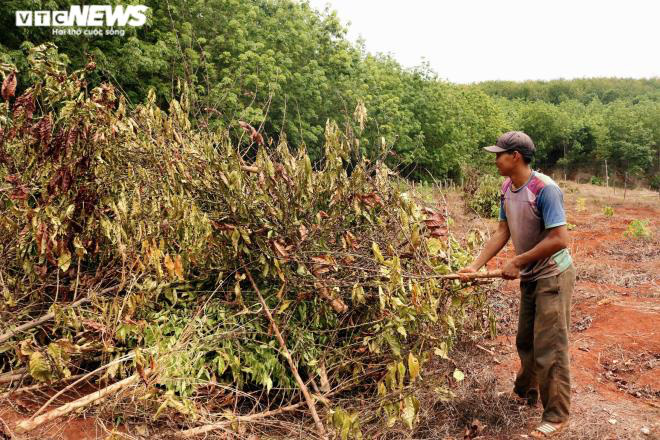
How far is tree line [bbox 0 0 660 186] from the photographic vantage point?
955 centimetres

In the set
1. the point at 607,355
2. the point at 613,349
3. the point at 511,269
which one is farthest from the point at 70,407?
the point at 613,349

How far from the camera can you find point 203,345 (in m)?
2.96

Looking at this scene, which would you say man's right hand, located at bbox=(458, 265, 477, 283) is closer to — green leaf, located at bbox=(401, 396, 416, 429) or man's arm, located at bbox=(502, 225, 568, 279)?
man's arm, located at bbox=(502, 225, 568, 279)

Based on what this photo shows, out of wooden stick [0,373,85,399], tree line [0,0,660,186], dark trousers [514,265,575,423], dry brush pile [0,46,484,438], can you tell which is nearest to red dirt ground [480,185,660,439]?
dark trousers [514,265,575,423]

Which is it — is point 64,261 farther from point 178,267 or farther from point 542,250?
point 542,250

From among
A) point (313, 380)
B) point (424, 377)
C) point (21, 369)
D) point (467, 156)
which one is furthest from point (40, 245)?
point (467, 156)

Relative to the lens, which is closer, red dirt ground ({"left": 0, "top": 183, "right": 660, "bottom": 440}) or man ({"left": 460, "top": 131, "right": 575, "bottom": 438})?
man ({"left": 460, "top": 131, "right": 575, "bottom": 438})

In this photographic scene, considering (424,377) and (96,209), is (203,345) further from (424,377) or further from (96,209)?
(424,377)

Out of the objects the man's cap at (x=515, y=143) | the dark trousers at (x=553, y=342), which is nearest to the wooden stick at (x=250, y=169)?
the man's cap at (x=515, y=143)

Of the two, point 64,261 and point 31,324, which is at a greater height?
point 64,261

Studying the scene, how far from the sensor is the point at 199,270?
3.46 metres

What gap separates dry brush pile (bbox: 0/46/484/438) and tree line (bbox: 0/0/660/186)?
424 millimetres

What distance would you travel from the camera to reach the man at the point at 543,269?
2.91 m

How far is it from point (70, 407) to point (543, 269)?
272 centimetres
